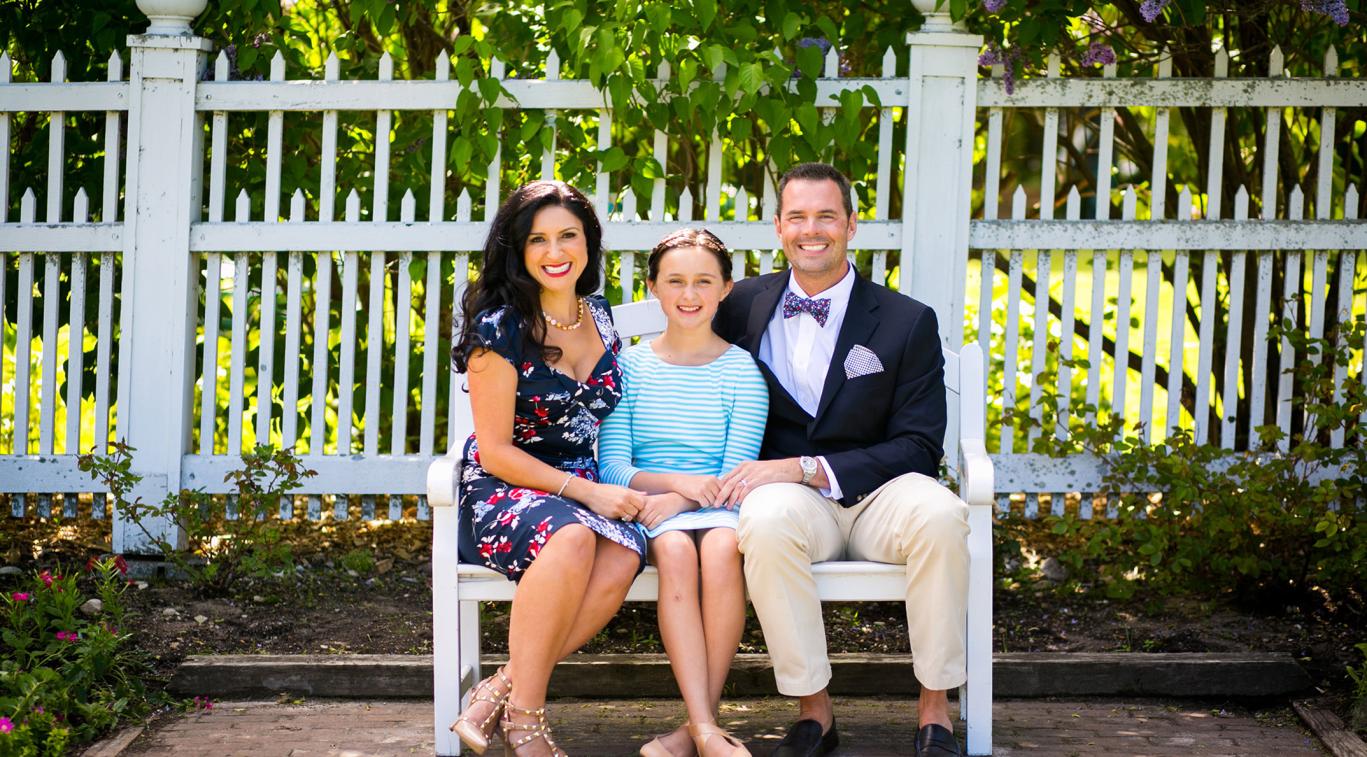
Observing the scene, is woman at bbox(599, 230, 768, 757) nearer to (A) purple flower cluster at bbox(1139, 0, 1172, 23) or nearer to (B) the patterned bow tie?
(B) the patterned bow tie

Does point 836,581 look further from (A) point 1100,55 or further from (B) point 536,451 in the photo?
(A) point 1100,55

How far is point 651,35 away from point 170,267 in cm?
177

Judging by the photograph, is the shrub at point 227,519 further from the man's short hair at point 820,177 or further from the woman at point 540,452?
the man's short hair at point 820,177

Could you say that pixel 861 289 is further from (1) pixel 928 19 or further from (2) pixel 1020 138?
(2) pixel 1020 138

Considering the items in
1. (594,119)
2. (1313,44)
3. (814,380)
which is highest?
(1313,44)

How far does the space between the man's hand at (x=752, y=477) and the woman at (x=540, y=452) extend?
226mm

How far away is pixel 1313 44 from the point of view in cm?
515

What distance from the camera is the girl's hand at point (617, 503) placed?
3.33m

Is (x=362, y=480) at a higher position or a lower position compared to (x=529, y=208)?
lower

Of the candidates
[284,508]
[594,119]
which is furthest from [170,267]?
[594,119]

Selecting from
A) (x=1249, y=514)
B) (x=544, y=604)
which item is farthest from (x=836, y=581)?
(x=1249, y=514)

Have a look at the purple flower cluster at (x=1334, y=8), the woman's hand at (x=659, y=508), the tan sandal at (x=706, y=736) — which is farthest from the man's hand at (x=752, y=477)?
the purple flower cluster at (x=1334, y=8)

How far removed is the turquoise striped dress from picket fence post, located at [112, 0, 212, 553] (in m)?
1.82

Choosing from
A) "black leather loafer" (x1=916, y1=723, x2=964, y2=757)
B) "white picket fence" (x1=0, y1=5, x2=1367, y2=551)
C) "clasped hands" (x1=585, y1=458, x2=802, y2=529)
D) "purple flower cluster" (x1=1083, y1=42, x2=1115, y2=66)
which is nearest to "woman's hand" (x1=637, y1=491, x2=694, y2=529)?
"clasped hands" (x1=585, y1=458, x2=802, y2=529)
